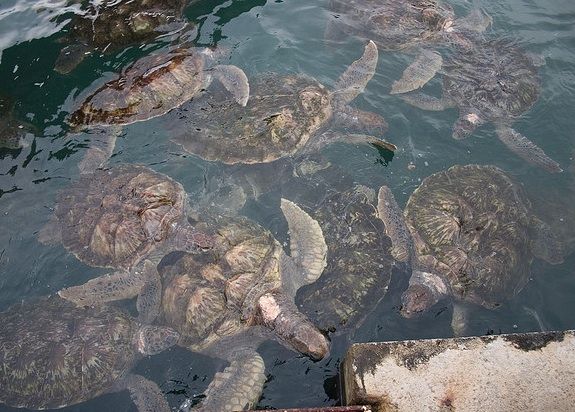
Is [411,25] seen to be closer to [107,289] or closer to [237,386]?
[107,289]

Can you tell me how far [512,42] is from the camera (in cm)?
826

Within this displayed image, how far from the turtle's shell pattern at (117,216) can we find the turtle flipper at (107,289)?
0.19m

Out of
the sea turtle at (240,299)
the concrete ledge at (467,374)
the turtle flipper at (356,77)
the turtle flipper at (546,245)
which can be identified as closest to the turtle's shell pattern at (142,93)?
the turtle flipper at (356,77)

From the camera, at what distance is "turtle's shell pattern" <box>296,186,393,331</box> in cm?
488

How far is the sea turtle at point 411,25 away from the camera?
805 centimetres

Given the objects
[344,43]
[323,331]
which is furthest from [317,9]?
[323,331]

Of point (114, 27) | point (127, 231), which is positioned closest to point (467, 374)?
point (127, 231)

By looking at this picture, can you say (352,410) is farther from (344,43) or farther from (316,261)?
(344,43)

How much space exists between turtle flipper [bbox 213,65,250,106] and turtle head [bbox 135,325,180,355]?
341cm

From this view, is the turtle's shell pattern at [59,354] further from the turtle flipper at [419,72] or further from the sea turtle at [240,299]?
the turtle flipper at [419,72]

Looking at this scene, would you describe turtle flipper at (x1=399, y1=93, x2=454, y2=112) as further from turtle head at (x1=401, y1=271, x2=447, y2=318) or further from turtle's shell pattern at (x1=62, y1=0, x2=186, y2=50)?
turtle's shell pattern at (x1=62, y1=0, x2=186, y2=50)

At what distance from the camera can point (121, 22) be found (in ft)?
26.3

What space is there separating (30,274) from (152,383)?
2.21 meters

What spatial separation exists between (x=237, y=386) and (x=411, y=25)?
6830 millimetres
